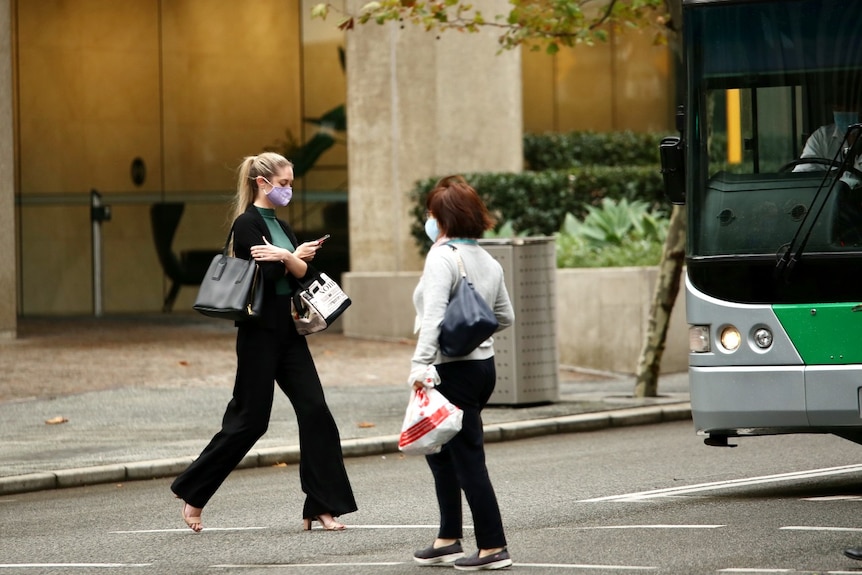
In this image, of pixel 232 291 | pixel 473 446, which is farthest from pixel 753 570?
pixel 232 291

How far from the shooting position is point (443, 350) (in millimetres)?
6949

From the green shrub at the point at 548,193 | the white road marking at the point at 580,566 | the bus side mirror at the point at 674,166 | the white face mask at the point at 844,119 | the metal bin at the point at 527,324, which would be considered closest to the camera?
the white road marking at the point at 580,566

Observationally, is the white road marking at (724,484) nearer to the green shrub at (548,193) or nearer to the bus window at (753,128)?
the bus window at (753,128)

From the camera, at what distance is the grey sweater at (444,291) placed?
6.91 m

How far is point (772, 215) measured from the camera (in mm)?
8516

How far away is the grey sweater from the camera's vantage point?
Result: 22.7 ft

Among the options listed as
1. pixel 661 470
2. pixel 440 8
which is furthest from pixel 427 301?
pixel 440 8

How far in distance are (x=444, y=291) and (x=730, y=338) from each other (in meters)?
2.23

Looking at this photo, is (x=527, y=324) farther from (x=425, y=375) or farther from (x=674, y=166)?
(x=425, y=375)

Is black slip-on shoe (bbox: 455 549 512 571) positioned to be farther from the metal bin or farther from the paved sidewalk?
the metal bin

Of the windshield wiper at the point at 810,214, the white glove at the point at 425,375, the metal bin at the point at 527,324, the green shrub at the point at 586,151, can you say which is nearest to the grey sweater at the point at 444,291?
the white glove at the point at 425,375

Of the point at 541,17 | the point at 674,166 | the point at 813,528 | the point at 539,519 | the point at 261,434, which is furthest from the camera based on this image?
the point at 541,17

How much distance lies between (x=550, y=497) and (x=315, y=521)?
151 cm

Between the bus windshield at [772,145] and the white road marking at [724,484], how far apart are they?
4.61 ft
